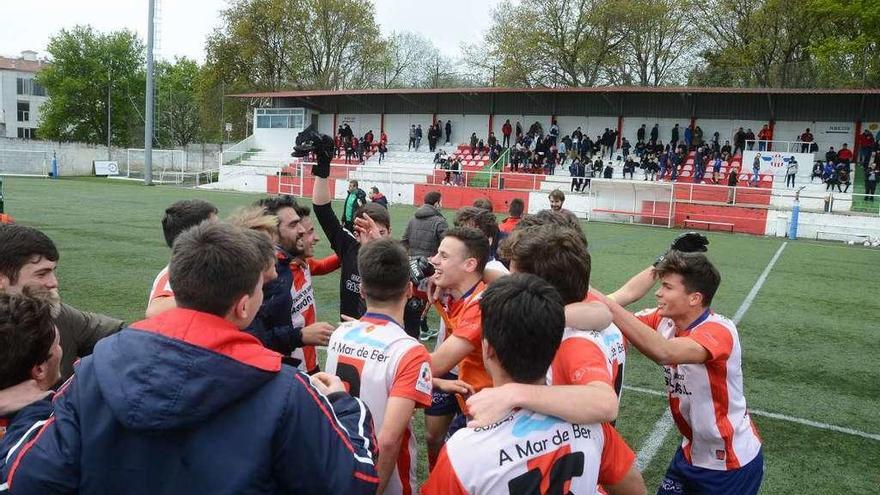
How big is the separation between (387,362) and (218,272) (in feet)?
3.46

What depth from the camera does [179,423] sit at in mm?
1489

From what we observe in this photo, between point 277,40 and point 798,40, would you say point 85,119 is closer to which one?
point 277,40

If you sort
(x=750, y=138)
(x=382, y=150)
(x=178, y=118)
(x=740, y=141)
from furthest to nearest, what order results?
(x=178, y=118) → (x=382, y=150) → (x=750, y=138) → (x=740, y=141)

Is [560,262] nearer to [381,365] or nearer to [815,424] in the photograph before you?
[381,365]

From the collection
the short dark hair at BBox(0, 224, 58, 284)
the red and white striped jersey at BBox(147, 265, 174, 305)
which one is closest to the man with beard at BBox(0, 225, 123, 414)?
the short dark hair at BBox(0, 224, 58, 284)

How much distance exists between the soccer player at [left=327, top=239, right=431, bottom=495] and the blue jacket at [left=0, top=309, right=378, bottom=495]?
2.86 ft

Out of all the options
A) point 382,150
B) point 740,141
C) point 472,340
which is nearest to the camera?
point 472,340

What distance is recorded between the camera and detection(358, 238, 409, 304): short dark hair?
2842mm

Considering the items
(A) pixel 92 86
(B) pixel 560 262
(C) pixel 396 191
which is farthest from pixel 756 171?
(A) pixel 92 86

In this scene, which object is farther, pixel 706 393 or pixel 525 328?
pixel 706 393

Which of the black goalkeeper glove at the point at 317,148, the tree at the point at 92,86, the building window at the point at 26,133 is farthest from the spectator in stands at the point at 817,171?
the building window at the point at 26,133

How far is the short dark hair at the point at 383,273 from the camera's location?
9.32ft

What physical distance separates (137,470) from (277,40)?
6064 cm

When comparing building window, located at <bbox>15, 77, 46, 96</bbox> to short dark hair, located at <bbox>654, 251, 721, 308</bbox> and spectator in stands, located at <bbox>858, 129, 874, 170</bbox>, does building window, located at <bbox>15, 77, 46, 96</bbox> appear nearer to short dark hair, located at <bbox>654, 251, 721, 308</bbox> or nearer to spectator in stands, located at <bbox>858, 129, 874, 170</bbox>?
spectator in stands, located at <bbox>858, 129, 874, 170</bbox>
